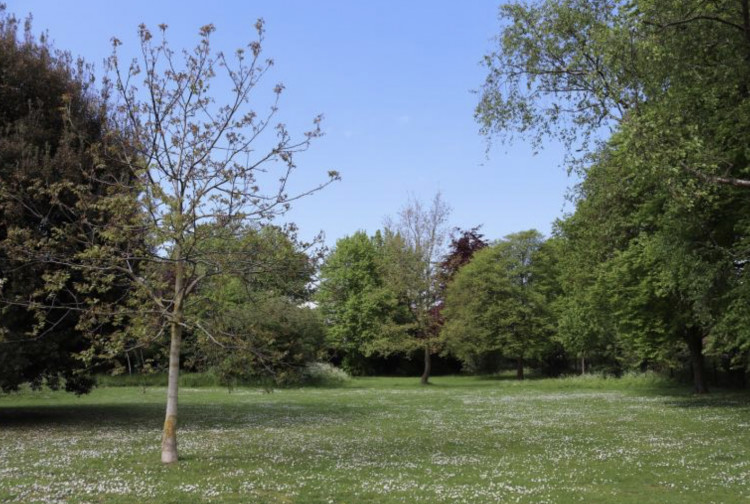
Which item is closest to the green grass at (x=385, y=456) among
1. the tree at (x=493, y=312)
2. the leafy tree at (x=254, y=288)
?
the leafy tree at (x=254, y=288)

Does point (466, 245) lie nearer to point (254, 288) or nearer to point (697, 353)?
point (697, 353)

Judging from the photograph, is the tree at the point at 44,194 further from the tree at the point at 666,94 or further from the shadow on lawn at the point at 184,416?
the tree at the point at 666,94

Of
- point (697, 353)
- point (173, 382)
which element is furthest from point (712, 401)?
point (173, 382)

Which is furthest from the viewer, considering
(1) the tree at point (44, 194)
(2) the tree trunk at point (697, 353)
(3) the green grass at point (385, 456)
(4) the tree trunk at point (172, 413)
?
(2) the tree trunk at point (697, 353)

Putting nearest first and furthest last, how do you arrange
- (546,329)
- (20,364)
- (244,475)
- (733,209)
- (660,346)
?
(244,475) < (20,364) < (733,209) < (660,346) < (546,329)

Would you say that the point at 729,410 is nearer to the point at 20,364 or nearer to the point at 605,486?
the point at 605,486

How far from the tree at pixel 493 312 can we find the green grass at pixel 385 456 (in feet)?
97.8

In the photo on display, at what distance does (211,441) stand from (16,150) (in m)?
11.5

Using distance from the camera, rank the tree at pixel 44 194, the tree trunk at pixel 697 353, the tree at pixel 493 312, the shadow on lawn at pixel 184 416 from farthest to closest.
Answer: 1. the tree at pixel 493 312
2. the tree trunk at pixel 697 353
3. the shadow on lawn at pixel 184 416
4. the tree at pixel 44 194

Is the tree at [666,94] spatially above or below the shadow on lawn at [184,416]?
above

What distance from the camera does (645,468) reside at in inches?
513

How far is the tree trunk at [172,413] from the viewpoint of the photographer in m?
13.8

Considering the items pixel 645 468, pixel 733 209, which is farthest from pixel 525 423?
pixel 733 209

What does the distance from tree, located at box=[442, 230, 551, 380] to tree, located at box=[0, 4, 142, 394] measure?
38.9 metres
